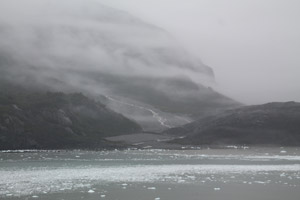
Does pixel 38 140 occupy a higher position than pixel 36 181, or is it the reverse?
pixel 38 140

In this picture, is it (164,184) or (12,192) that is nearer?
(12,192)

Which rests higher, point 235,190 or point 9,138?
point 9,138

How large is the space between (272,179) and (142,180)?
12.4m

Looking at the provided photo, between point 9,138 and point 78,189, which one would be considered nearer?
point 78,189

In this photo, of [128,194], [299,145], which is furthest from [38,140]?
[128,194]

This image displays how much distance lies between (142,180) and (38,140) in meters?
150

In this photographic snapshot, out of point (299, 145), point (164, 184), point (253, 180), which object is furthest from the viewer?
point (299, 145)

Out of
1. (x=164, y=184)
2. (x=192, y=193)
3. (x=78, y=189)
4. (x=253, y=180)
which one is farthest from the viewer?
(x=253, y=180)

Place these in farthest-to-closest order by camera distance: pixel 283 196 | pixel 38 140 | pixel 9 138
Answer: pixel 38 140
pixel 9 138
pixel 283 196

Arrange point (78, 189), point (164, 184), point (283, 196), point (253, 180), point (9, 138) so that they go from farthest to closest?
point (9, 138)
point (253, 180)
point (164, 184)
point (78, 189)
point (283, 196)

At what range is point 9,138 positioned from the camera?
168875 mm

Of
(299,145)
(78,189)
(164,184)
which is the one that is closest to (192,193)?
(164,184)

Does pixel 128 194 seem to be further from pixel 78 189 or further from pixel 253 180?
pixel 253 180

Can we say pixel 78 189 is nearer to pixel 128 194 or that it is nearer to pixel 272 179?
pixel 128 194
